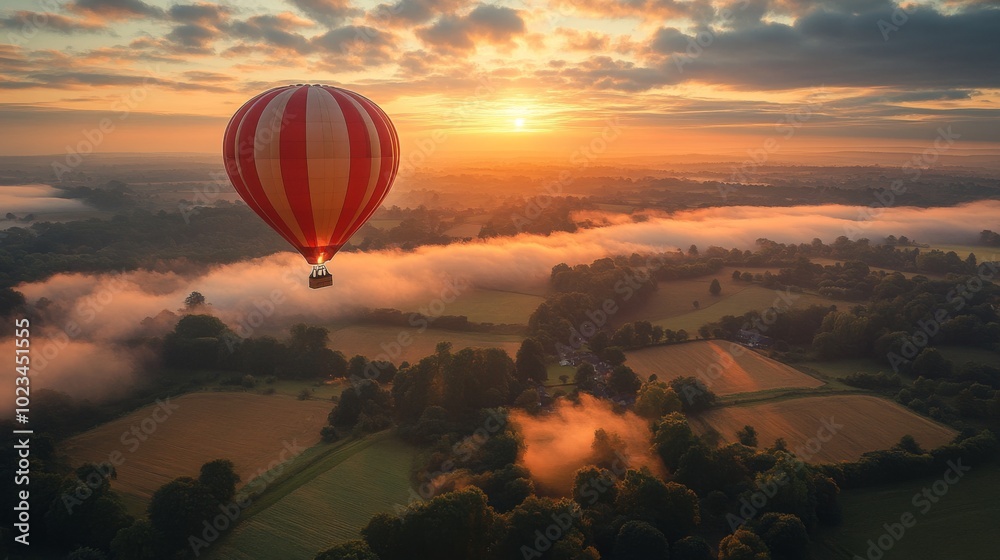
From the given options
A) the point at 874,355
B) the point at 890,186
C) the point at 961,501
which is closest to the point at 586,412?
the point at 961,501

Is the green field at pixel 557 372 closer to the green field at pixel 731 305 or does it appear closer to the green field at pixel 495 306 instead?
the green field at pixel 495 306

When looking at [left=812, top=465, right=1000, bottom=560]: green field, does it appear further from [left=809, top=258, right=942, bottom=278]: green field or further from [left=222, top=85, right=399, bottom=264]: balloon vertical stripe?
[left=809, top=258, right=942, bottom=278]: green field

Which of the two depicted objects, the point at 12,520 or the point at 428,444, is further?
the point at 428,444

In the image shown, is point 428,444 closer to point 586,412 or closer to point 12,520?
point 586,412

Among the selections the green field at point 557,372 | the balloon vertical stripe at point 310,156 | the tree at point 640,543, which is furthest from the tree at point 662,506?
the balloon vertical stripe at point 310,156

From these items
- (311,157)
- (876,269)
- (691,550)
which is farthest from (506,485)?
(876,269)

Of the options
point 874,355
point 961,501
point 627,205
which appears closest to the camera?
point 961,501

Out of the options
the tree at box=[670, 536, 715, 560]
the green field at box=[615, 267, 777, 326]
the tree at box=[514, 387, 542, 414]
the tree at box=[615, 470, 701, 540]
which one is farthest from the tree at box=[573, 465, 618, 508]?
the green field at box=[615, 267, 777, 326]
